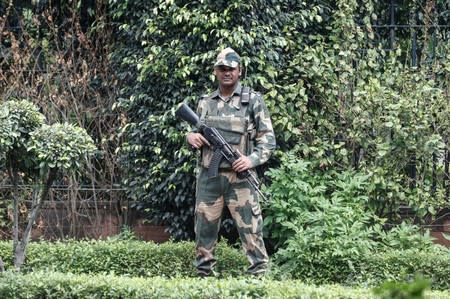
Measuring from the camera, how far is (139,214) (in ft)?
29.2

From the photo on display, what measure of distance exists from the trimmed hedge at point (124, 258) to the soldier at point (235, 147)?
2.67 feet

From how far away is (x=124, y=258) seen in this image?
7410mm

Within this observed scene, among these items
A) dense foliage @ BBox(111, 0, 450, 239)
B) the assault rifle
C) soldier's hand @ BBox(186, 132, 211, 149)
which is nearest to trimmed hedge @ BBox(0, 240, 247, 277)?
dense foliage @ BBox(111, 0, 450, 239)

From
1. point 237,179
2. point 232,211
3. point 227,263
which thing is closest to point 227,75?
point 237,179

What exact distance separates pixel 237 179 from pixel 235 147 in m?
0.27

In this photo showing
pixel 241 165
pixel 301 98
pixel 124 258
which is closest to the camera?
pixel 241 165

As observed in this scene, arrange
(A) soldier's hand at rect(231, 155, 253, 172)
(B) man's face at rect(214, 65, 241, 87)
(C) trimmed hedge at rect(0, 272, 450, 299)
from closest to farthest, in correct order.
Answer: (C) trimmed hedge at rect(0, 272, 450, 299) → (A) soldier's hand at rect(231, 155, 253, 172) → (B) man's face at rect(214, 65, 241, 87)

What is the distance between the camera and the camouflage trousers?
6406 mm

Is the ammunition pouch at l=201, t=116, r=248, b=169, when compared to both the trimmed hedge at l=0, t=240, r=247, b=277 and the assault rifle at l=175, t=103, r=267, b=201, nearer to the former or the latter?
the assault rifle at l=175, t=103, r=267, b=201

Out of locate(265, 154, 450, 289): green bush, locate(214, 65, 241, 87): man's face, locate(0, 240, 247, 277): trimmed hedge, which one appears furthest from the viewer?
locate(0, 240, 247, 277): trimmed hedge

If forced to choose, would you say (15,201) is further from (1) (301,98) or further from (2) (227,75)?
(1) (301,98)

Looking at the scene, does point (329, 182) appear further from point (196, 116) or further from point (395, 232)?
point (196, 116)

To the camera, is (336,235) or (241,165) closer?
(241,165)

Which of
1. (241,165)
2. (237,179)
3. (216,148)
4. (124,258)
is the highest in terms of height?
(216,148)
